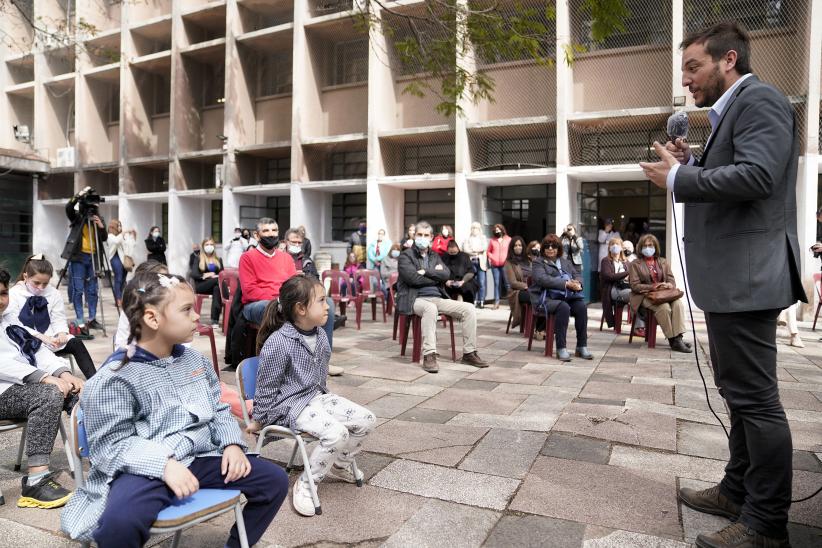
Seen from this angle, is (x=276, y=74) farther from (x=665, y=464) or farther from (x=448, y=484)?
(x=665, y=464)

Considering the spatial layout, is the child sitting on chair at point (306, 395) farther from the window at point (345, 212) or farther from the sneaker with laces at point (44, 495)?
the window at point (345, 212)

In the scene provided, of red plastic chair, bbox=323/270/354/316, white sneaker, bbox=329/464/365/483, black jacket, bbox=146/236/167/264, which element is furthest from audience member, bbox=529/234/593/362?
black jacket, bbox=146/236/167/264

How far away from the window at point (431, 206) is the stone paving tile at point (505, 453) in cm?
1235

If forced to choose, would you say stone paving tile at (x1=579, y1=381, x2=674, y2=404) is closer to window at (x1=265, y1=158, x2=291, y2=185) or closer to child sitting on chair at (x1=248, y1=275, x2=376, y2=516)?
child sitting on chair at (x1=248, y1=275, x2=376, y2=516)

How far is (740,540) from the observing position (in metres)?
2.41

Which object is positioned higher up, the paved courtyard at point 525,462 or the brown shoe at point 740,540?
the brown shoe at point 740,540

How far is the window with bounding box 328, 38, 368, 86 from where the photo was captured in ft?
55.3

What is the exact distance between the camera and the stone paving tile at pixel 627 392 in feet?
16.9

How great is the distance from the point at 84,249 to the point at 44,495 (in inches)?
262

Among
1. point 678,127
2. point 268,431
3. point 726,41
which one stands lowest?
point 268,431

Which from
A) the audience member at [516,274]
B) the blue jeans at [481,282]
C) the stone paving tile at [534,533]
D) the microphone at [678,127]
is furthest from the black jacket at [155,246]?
the microphone at [678,127]

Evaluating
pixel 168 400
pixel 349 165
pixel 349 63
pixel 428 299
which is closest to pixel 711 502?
pixel 168 400

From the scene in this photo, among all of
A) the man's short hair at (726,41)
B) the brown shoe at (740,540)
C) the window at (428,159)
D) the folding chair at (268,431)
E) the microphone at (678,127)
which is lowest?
the brown shoe at (740,540)

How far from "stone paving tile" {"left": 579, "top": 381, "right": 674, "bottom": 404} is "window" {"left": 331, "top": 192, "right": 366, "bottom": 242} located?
12.7 metres
